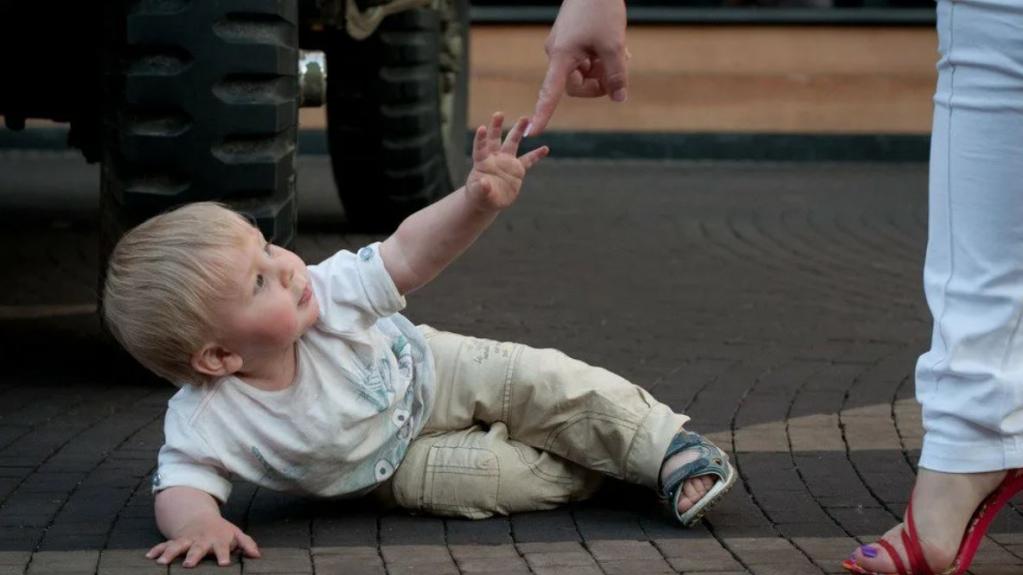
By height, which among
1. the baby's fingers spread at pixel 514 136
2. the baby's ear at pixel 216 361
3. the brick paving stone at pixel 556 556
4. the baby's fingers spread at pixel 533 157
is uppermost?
the baby's fingers spread at pixel 514 136

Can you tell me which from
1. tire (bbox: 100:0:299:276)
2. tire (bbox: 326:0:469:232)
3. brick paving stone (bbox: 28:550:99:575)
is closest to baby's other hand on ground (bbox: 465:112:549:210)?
brick paving stone (bbox: 28:550:99:575)

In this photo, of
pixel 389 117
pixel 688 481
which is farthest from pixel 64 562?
pixel 389 117

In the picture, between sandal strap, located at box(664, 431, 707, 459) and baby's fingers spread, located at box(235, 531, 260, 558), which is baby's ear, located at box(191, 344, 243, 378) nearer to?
baby's fingers spread, located at box(235, 531, 260, 558)

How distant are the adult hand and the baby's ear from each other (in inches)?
26.3

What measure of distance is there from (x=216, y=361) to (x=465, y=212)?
511 mm

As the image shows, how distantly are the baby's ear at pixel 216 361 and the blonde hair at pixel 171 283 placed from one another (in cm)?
2

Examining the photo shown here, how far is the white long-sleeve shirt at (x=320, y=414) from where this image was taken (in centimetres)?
340

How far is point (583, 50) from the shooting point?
323cm

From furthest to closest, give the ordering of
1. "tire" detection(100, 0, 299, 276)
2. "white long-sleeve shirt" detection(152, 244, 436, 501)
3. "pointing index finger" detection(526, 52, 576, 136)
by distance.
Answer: "tire" detection(100, 0, 299, 276) < "white long-sleeve shirt" detection(152, 244, 436, 501) < "pointing index finger" detection(526, 52, 576, 136)

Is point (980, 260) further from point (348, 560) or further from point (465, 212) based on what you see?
point (348, 560)

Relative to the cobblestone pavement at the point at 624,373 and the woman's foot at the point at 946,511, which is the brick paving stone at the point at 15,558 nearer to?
the cobblestone pavement at the point at 624,373

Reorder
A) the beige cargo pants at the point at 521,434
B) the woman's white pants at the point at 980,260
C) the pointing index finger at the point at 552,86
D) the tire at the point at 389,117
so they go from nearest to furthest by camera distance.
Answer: the woman's white pants at the point at 980,260
the pointing index finger at the point at 552,86
the beige cargo pants at the point at 521,434
the tire at the point at 389,117

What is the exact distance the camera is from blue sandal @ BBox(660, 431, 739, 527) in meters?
3.48

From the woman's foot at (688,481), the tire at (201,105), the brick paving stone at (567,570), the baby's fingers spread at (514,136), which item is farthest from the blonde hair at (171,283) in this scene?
the tire at (201,105)
